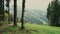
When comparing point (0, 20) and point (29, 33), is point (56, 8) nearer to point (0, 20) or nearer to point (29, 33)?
point (0, 20)

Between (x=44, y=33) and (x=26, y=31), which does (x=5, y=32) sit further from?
(x=44, y=33)

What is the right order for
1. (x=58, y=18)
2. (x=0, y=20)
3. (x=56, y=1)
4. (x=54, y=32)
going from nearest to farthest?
(x=54, y=32) < (x=0, y=20) < (x=58, y=18) < (x=56, y=1)

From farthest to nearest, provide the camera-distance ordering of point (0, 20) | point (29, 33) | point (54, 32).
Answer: point (0, 20), point (54, 32), point (29, 33)

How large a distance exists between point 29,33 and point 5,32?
2996 millimetres

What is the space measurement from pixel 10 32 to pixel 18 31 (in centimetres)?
100

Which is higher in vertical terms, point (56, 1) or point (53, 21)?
point (56, 1)

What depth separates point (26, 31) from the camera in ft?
77.3

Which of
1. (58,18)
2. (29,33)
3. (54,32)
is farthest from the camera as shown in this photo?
(58,18)

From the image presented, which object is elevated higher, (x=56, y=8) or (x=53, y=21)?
(x=56, y=8)

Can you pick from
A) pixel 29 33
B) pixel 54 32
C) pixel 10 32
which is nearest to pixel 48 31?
pixel 54 32

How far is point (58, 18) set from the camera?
168 ft

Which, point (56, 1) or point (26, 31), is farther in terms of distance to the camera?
point (56, 1)

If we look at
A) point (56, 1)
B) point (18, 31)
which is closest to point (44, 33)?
point (18, 31)

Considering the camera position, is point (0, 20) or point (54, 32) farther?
point (0, 20)
